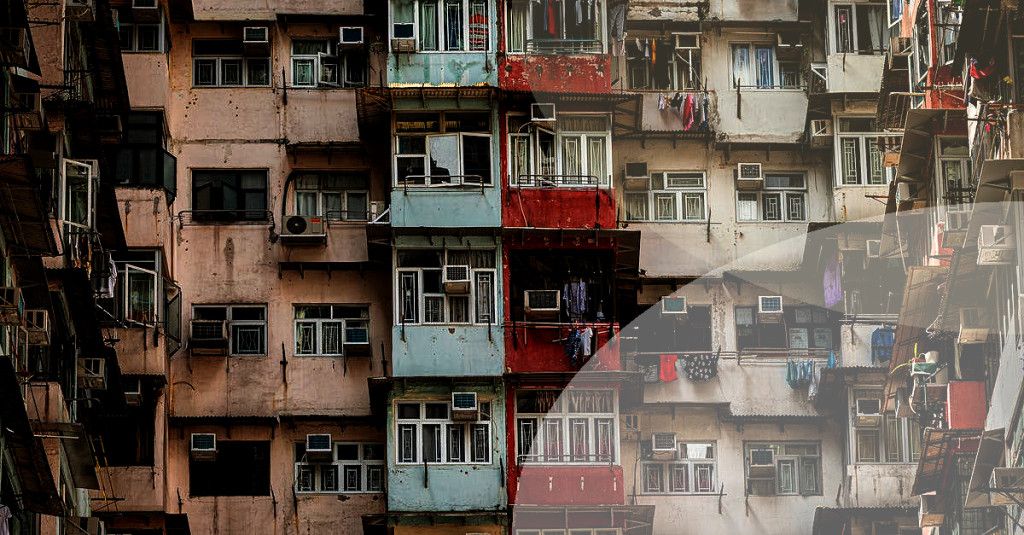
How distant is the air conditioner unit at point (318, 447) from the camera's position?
33219mm

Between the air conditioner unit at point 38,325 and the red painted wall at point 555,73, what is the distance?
9.82 metres

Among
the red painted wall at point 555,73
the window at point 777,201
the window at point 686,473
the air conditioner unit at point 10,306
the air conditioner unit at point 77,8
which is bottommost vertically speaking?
the window at point 686,473

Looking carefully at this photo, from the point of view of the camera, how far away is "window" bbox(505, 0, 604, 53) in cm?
3416

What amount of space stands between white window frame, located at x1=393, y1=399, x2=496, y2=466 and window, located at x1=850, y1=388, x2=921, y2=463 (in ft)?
18.6

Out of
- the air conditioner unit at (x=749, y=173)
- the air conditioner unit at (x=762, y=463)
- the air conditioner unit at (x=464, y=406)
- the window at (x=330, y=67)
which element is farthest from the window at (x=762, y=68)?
the air conditioner unit at (x=464, y=406)

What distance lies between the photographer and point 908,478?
3353cm

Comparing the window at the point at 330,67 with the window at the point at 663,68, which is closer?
the window at the point at 330,67

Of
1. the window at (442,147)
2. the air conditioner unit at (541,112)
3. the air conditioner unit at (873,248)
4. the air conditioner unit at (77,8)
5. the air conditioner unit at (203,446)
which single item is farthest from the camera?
the air conditioner unit at (873,248)

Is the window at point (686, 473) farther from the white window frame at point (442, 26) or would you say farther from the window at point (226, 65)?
the window at point (226, 65)

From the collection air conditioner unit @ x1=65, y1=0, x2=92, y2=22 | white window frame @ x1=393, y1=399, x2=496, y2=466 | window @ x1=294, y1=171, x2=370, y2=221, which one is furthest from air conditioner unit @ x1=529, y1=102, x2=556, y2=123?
air conditioner unit @ x1=65, y1=0, x2=92, y2=22

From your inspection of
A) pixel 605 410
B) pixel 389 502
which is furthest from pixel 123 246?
pixel 605 410

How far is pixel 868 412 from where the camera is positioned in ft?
111

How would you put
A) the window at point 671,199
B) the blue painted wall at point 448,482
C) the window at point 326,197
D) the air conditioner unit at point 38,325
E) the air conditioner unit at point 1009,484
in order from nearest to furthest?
the air conditioner unit at point 1009,484 < the air conditioner unit at point 38,325 < the blue painted wall at point 448,482 < the window at point 326,197 < the window at point 671,199

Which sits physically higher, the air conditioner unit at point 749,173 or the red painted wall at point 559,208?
the air conditioner unit at point 749,173
